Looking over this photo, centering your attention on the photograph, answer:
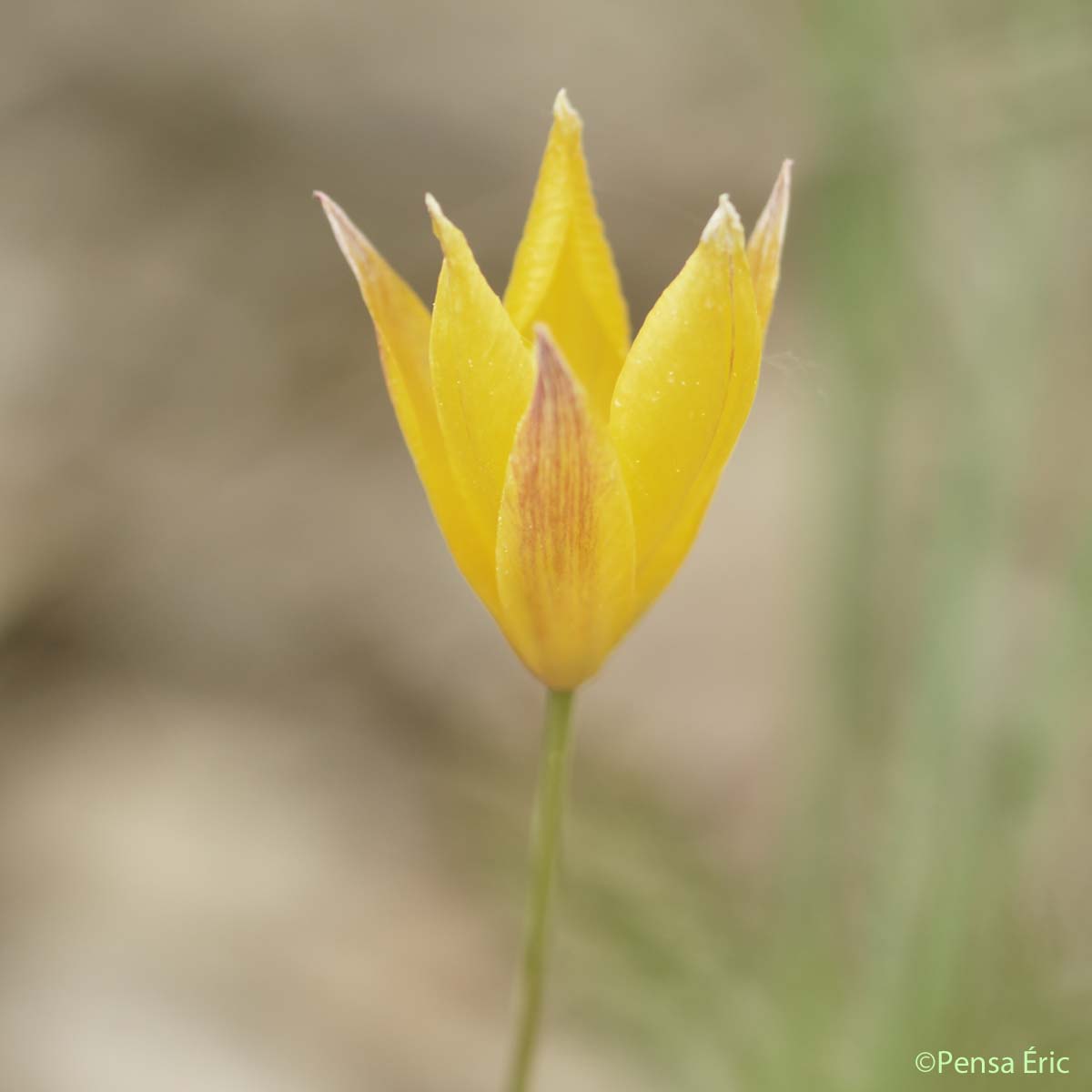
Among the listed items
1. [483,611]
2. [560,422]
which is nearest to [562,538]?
[560,422]

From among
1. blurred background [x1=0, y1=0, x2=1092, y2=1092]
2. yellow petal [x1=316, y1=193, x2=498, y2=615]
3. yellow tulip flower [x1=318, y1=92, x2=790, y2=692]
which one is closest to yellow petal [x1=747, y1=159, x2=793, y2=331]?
yellow tulip flower [x1=318, y1=92, x2=790, y2=692]

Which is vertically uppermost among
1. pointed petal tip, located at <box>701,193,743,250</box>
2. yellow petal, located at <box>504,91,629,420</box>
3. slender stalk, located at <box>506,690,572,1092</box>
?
yellow petal, located at <box>504,91,629,420</box>

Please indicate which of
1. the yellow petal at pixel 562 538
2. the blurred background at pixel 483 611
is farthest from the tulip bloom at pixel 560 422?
the blurred background at pixel 483 611

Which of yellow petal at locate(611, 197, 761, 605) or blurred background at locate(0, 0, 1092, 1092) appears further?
blurred background at locate(0, 0, 1092, 1092)

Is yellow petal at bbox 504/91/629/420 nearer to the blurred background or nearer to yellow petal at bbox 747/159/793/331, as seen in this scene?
yellow petal at bbox 747/159/793/331

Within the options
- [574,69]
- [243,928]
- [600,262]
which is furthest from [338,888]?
[574,69]

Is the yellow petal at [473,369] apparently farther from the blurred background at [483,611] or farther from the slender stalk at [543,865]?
the blurred background at [483,611]

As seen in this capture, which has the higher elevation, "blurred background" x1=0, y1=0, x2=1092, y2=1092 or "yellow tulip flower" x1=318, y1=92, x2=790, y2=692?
"blurred background" x1=0, y1=0, x2=1092, y2=1092

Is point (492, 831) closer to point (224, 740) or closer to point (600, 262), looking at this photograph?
point (600, 262)
